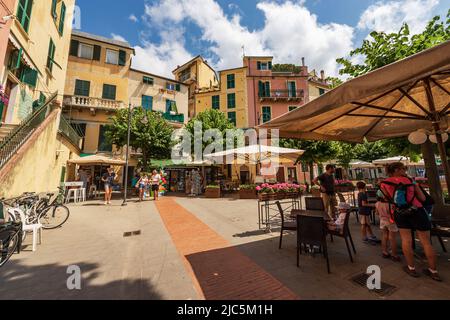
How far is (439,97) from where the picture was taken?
3.90 metres

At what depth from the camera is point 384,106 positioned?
4062 millimetres

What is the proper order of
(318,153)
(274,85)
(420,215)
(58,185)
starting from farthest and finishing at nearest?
(274,85), (318,153), (58,185), (420,215)

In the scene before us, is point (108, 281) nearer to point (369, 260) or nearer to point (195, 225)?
point (195, 225)

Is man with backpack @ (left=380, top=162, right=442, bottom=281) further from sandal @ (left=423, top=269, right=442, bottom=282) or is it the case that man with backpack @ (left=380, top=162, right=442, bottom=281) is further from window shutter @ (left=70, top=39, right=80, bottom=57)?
window shutter @ (left=70, top=39, right=80, bottom=57)

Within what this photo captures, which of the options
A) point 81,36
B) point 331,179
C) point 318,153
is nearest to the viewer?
point 331,179

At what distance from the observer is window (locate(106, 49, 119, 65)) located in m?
20.2

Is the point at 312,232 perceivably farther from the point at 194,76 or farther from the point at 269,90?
the point at 194,76

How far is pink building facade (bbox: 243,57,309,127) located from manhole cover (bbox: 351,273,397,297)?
22.1m

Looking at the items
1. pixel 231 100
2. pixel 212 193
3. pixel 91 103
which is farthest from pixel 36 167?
pixel 231 100

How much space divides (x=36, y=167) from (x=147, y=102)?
53.1ft

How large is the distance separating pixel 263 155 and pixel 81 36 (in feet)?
74.5

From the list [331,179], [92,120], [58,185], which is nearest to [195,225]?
[331,179]

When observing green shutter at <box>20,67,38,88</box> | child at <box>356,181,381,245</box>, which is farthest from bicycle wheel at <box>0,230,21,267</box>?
green shutter at <box>20,67,38,88</box>

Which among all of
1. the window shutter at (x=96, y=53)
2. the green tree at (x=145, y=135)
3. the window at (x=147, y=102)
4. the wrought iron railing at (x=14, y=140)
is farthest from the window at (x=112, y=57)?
the wrought iron railing at (x=14, y=140)
